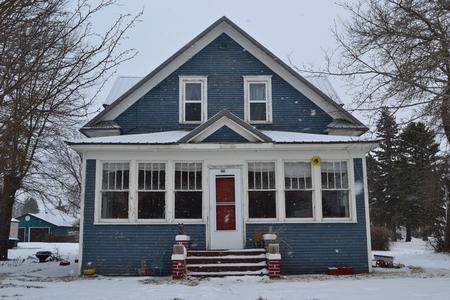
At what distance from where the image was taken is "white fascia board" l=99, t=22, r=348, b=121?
14.8 m

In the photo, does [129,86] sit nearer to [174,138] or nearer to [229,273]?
[174,138]

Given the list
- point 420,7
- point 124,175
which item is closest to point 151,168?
point 124,175

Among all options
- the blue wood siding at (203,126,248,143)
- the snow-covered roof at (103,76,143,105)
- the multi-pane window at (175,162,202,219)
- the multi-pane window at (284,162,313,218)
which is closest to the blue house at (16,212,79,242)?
the snow-covered roof at (103,76,143,105)

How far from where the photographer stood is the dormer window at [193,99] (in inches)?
590

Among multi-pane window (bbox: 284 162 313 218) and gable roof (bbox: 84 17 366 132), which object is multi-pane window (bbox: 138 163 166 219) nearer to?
gable roof (bbox: 84 17 366 132)

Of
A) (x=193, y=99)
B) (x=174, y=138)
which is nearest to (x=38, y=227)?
(x=193, y=99)

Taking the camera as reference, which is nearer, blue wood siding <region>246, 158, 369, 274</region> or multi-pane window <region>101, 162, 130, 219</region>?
blue wood siding <region>246, 158, 369, 274</region>

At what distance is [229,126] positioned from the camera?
1380 centimetres

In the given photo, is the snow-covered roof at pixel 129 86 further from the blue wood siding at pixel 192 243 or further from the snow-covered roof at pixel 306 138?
the blue wood siding at pixel 192 243

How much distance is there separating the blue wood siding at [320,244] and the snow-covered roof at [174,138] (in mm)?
1878

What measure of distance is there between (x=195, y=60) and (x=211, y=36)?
3.05ft

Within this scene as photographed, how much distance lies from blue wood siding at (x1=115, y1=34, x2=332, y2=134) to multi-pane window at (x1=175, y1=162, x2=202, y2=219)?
158 cm

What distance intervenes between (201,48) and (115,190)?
522cm

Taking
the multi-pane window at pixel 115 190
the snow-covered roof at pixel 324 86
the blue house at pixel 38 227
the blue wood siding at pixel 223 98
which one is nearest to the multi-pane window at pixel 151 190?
the multi-pane window at pixel 115 190
